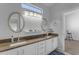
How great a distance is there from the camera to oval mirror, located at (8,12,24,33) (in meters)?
2.21

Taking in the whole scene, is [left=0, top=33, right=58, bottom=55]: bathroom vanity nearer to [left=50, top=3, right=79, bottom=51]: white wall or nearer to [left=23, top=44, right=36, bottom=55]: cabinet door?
[left=23, top=44, right=36, bottom=55]: cabinet door

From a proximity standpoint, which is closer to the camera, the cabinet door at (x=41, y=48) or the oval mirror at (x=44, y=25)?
the oval mirror at (x=44, y=25)

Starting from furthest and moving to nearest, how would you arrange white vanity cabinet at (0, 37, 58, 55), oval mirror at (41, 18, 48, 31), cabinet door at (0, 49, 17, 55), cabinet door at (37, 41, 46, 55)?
1. cabinet door at (37, 41, 46, 55)
2. oval mirror at (41, 18, 48, 31)
3. white vanity cabinet at (0, 37, 58, 55)
4. cabinet door at (0, 49, 17, 55)

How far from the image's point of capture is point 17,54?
191cm

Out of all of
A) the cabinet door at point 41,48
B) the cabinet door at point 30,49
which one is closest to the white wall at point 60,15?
the cabinet door at point 41,48

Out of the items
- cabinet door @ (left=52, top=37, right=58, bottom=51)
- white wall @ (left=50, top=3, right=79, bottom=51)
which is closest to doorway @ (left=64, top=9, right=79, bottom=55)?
white wall @ (left=50, top=3, right=79, bottom=51)

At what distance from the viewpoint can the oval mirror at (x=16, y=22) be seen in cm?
221

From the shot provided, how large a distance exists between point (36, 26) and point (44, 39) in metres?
0.33

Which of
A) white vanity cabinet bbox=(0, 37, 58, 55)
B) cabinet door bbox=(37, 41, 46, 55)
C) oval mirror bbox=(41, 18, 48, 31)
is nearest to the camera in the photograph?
white vanity cabinet bbox=(0, 37, 58, 55)

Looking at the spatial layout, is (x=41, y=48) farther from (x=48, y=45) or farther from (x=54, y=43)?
(x=54, y=43)

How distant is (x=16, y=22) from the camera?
2242 millimetres

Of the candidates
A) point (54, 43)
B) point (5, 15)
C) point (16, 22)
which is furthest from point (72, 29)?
point (5, 15)

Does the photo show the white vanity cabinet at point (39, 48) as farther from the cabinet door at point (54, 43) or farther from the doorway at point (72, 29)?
the doorway at point (72, 29)
